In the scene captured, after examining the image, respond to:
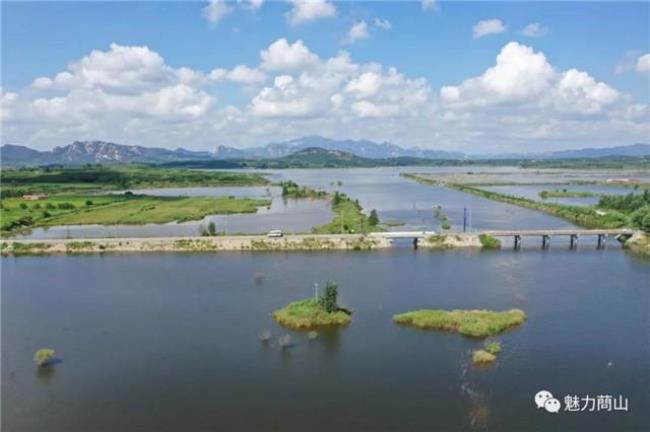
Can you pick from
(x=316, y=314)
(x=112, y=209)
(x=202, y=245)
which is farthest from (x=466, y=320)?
(x=112, y=209)

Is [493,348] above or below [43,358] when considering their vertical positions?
above

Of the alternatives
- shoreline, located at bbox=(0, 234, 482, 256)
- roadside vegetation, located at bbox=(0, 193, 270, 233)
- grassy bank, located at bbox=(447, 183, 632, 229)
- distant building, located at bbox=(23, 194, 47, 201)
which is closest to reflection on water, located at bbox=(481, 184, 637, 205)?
grassy bank, located at bbox=(447, 183, 632, 229)

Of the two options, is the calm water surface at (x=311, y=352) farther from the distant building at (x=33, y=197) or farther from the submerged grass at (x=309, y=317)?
the distant building at (x=33, y=197)

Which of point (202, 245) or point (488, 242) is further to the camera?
point (488, 242)

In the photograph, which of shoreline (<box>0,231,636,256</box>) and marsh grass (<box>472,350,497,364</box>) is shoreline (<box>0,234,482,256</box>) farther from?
marsh grass (<box>472,350,497,364</box>)

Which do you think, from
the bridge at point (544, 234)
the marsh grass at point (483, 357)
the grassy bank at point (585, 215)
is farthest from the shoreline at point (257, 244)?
the marsh grass at point (483, 357)

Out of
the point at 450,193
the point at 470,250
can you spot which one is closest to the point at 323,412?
the point at 470,250

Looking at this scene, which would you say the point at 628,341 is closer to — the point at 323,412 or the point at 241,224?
the point at 323,412

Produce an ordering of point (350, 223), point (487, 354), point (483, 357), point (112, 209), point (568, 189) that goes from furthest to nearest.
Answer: point (568, 189), point (112, 209), point (350, 223), point (487, 354), point (483, 357)

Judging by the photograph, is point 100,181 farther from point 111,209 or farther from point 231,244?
point 231,244
